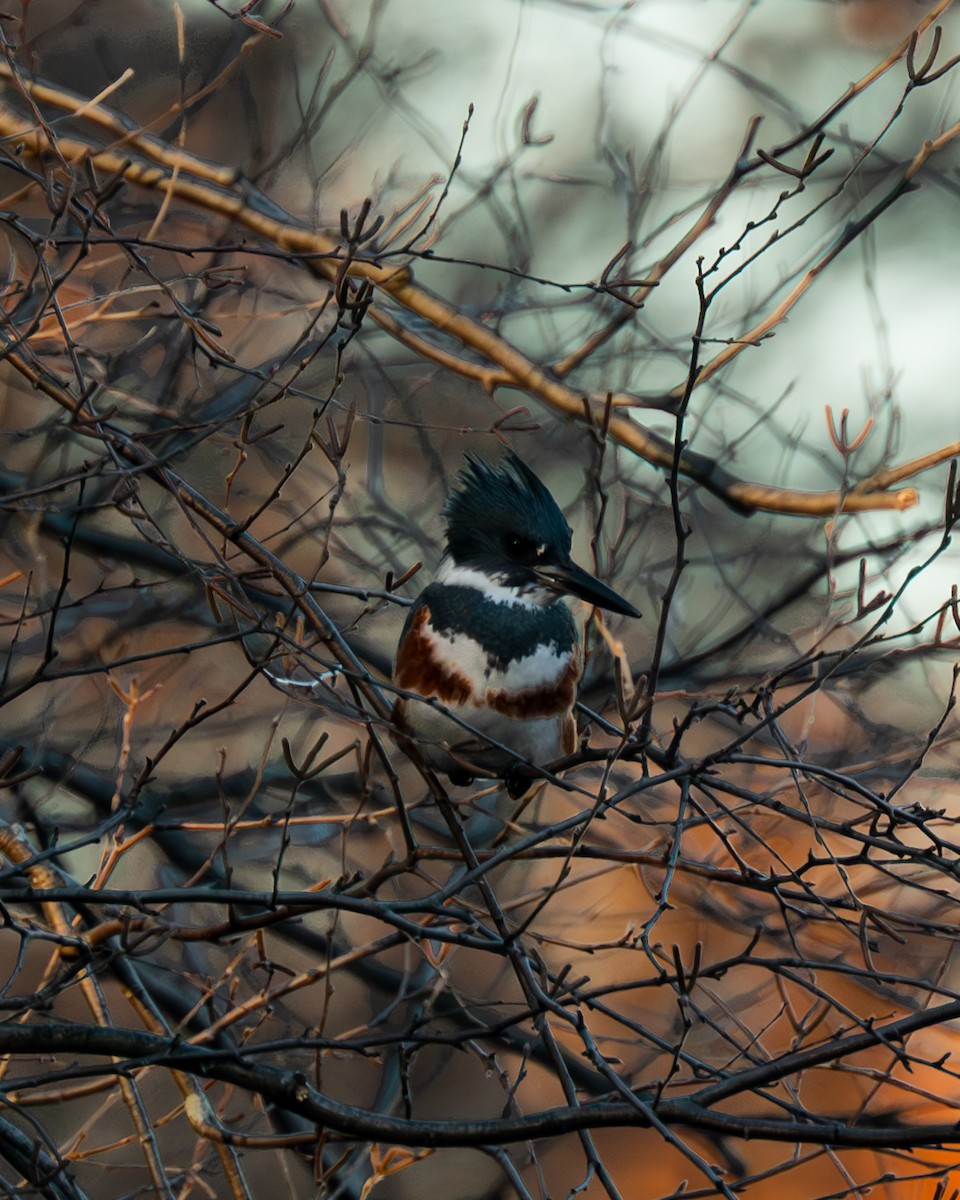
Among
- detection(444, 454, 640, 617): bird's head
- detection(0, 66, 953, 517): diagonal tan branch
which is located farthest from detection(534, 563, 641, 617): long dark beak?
detection(0, 66, 953, 517): diagonal tan branch

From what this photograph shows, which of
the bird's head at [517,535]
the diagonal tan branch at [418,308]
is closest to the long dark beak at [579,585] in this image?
the bird's head at [517,535]

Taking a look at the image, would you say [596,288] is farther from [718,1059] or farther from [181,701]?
[718,1059]

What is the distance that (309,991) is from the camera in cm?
358

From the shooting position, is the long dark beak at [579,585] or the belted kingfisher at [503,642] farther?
the belted kingfisher at [503,642]

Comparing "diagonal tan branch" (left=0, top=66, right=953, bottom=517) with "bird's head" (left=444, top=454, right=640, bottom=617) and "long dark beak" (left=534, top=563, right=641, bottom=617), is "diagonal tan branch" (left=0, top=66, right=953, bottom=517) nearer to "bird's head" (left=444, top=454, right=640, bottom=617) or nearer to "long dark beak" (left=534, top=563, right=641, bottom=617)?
"bird's head" (left=444, top=454, right=640, bottom=617)

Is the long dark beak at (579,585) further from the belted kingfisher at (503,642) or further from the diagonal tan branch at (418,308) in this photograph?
the diagonal tan branch at (418,308)

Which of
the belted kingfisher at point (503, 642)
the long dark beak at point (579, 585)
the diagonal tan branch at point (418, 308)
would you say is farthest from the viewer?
the diagonal tan branch at point (418, 308)

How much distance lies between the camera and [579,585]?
5.88 feet

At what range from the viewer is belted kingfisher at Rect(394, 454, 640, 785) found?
1873 millimetres

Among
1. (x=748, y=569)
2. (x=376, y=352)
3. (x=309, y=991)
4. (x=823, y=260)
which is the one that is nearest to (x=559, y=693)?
(x=823, y=260)

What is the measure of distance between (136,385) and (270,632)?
1908 millimetres

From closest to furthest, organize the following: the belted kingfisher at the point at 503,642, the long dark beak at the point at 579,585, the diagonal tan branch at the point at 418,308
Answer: the long dark beak at the point at 579,585
the belted kingfisher at the point at 503,642
the diagonal tan branch at the point at 418,308

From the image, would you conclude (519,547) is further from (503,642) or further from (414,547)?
(414,547)

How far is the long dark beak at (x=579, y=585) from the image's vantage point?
1672 mm
